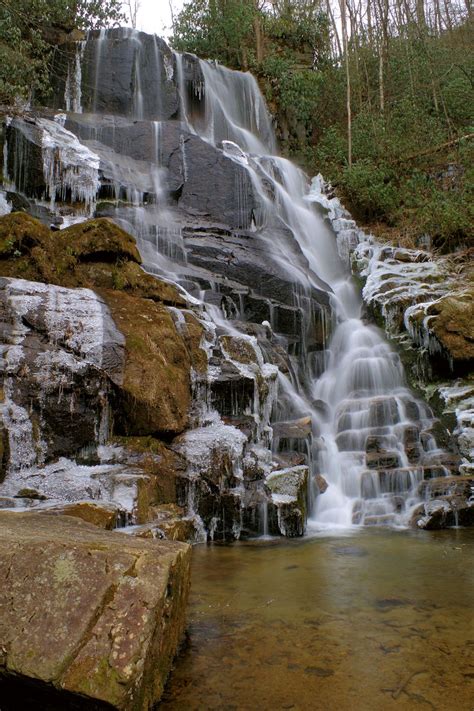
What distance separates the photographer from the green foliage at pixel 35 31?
44.2ft

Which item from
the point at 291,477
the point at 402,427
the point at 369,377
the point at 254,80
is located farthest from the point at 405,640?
the point at 254,80

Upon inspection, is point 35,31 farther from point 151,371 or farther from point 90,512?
point 90,512

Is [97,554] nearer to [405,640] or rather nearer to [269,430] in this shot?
[405,640]

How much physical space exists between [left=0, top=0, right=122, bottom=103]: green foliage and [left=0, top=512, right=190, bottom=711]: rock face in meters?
11.7

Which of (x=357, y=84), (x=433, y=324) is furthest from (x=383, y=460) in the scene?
(x=357, y=84)

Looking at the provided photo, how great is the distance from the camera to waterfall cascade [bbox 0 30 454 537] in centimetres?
714

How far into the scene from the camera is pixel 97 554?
2.38 metres

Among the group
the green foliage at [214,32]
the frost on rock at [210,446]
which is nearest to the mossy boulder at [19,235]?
the frost on rock at [210,446]

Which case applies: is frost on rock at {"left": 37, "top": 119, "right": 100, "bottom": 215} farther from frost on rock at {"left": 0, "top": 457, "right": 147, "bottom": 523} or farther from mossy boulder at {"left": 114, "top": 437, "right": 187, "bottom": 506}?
frost on rock at {"left": 0, "top": 457, "right": 147, "bottom": 523}

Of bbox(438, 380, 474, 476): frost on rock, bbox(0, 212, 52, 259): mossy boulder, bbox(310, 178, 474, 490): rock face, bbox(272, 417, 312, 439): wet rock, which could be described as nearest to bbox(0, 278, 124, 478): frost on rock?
bbox(0, 212, 52, 259): mossy boulder

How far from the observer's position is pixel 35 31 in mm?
13719

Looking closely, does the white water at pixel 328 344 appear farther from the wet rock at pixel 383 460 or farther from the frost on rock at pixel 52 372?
the frost on rock at pixel 52 372

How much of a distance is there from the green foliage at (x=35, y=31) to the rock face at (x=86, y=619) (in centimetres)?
1167

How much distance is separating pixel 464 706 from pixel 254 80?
20.6 metres
